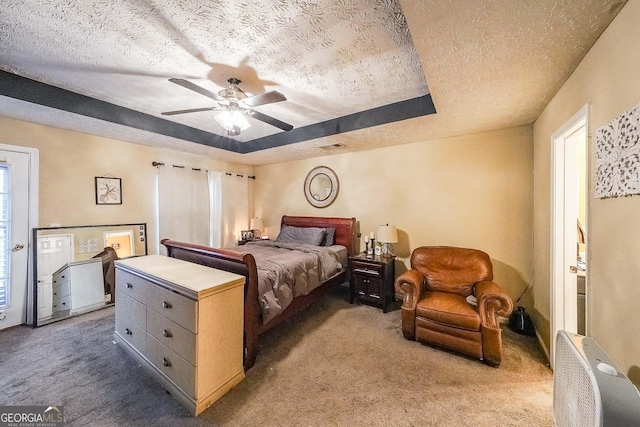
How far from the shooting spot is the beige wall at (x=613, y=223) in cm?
110

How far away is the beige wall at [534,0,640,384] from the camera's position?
1.10 metres

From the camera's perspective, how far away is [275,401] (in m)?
1.72

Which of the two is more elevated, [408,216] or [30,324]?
[408,216]

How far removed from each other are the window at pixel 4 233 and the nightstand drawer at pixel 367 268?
13.8ft

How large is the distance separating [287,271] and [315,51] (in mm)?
2077

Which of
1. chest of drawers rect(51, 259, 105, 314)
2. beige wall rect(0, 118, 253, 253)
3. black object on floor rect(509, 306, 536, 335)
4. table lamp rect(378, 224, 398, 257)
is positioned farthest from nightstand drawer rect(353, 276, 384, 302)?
chest of drawers rect(51, 259, 105, 314)

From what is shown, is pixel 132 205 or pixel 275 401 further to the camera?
pixel 132 205

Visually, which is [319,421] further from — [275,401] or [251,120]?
[251,120]

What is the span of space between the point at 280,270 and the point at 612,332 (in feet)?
7.69

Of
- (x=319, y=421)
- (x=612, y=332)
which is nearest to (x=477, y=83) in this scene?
(x=612, y=332)

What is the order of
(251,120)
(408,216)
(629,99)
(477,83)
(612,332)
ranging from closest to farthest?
→ (629,99)
(612,332)
(477,83)
(251,120)
(408,216)

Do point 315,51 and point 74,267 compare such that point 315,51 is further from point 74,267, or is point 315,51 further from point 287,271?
point 74,267

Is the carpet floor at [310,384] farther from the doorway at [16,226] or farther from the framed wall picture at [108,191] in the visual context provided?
the framed wall picture at [108,191]

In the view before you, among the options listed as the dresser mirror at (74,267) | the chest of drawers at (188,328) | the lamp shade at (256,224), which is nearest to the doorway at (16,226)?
the dresser mirror at (74,267)
